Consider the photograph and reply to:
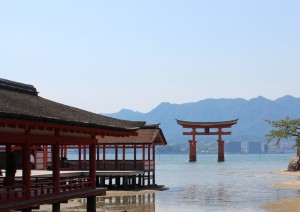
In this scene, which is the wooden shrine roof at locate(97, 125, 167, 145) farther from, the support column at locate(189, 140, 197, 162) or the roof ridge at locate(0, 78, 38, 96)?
the support column at locate(189, 140, 197, 162)

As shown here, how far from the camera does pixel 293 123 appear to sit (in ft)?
232

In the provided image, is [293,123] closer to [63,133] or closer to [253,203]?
[253,203]

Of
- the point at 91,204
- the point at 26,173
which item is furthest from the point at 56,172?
the point at 91,204

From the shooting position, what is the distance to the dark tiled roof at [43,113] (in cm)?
2016

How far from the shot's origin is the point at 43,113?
22.5 meters

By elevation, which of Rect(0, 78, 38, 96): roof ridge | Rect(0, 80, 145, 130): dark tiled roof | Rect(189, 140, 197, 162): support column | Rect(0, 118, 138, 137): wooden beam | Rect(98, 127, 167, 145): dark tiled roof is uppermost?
Rect(0, 78, 38, 96): roof ridge

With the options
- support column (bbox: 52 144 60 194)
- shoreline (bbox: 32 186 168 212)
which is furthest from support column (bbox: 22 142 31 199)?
shoreline (bbox: 32 186 168 212)

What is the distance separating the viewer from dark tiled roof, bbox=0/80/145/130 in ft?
66.1

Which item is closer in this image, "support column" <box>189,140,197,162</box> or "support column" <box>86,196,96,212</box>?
"support column" <box>86,196,96,212</box>

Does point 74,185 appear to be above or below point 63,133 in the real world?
below

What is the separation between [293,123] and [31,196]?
172ft

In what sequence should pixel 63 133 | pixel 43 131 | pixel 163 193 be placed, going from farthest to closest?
pixel 163 193, pixel 63 133, pixel 43 131

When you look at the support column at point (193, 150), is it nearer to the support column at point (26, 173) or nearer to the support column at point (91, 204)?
the support column at point (91, 204)

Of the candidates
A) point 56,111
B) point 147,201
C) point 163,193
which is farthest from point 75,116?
point 163,193
